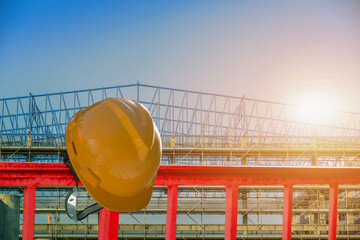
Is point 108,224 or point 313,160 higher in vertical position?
point 313,160

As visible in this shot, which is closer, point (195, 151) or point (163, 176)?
point (163, 176)

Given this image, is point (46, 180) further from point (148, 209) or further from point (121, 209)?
point (148, 209)

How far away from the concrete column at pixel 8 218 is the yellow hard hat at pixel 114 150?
124 cm

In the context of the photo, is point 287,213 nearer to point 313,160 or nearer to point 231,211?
point 231,211

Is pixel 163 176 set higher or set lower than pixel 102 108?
lower

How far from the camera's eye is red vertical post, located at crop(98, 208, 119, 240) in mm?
1989

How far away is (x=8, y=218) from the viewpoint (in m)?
2.69

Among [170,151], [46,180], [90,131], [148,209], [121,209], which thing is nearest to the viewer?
[90,131]

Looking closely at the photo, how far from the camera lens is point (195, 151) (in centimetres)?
2333

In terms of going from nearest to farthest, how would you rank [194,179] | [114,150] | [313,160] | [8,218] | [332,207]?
[114,150] < [194,179] < [332,207] < [8,218] < [313,160]

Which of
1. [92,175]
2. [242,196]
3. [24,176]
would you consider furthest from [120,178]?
[242,196]

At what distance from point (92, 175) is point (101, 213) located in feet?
1.51

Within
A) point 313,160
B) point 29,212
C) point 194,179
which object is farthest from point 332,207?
point 313,160

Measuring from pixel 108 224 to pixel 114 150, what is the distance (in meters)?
0.61
